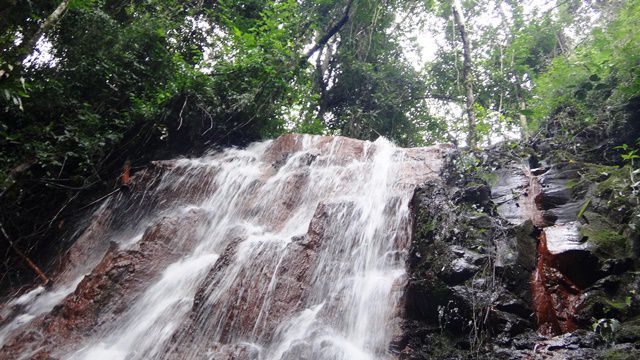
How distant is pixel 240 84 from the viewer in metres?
10.2

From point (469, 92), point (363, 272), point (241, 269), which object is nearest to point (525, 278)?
point (363, 272)

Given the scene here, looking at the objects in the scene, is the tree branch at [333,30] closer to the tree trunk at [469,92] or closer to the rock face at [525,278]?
the tree trunk at [469,92]

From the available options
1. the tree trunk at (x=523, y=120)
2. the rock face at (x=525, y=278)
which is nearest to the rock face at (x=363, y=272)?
the rock face at (x=525, y=278)

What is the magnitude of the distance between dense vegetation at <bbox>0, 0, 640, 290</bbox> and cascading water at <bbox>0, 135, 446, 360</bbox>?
3.82 feet

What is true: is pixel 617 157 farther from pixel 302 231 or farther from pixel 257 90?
pixel 257 90

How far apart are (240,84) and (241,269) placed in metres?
5.88

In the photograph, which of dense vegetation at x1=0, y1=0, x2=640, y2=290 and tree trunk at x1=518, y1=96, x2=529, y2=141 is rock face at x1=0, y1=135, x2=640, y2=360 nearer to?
dense vegetation at x1=0, y1=0, x2=640, y2=290

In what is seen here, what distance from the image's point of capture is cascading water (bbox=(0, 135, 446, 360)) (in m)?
4.97

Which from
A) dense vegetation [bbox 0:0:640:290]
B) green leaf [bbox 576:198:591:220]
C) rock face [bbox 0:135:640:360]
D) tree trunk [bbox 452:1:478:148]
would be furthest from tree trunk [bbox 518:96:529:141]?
green leaf [bbox 576:198:591:220]

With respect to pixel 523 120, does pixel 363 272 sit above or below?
above

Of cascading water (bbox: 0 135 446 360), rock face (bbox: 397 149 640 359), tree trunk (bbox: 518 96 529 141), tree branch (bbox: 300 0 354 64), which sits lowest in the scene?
tree trunk (bbox: 518 96 529 141)

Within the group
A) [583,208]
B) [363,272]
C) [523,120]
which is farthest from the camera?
[523,120]

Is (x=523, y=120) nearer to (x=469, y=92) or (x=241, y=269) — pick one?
(x=469, y=92)

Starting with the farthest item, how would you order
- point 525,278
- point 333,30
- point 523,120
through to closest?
point 523,120 → point 333,30 → point 525,278
